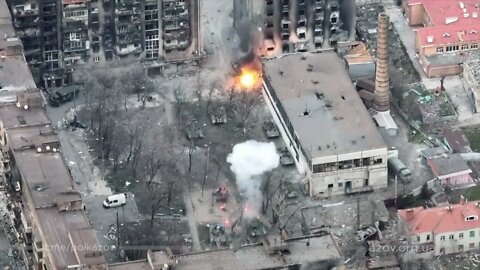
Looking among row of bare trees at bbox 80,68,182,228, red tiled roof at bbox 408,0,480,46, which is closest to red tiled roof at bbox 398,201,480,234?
row of bare trees at bbox 80,68,182,228

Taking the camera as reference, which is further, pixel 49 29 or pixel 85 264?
pixel 49 29

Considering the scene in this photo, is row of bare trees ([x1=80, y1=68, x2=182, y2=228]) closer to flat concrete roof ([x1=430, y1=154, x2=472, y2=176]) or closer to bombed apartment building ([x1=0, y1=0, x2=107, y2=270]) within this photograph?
bombed apartment building ([x1=0, y1=0, x2=107, y2=270])

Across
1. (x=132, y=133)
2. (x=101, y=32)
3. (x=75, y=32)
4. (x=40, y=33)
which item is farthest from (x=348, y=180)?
(x=40, y=33)

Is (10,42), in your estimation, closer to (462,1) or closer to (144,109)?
(144,109)

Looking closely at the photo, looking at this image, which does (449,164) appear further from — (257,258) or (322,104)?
(257,258)

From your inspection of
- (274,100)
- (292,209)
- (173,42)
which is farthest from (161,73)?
(292,209)

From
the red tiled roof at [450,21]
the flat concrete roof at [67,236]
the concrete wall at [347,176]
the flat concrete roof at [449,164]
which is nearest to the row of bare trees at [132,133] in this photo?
the concrete wall at [347,176]
